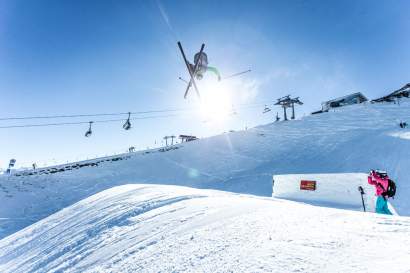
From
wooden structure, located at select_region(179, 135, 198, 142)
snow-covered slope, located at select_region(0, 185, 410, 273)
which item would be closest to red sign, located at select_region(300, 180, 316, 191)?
snow-covered slope, located at select_region(0, 185, 410, 273)

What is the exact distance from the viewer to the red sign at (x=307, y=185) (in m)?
12.0

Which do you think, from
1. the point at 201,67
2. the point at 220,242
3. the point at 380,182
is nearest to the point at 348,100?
the point at 201,67

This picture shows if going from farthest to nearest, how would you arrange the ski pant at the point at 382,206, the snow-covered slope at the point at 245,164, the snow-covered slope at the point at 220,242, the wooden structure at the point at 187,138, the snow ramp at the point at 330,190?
1. the wooden structure at the point at 187,138
2. the snow-covered slope at the point at 245,164
3. the snow ramp at the point at 330,190
4. the ski pant at the point at 382,206
5. the snow-covered slope at the point at 220,242

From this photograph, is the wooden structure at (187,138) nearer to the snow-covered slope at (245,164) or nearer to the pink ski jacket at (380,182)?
the snow-covered slope at (245,164)

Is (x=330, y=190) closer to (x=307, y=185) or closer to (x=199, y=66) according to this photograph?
(x=307, y=185)

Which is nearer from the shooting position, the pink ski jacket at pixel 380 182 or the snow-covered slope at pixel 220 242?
the snow-covered slope at pixel 220 242

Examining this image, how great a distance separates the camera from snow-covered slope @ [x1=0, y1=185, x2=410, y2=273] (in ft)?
10.2

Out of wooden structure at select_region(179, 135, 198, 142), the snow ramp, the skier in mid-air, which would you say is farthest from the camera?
wooden structure at select_region(179, 135, 198, 142)

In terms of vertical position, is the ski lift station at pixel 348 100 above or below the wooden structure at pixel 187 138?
above

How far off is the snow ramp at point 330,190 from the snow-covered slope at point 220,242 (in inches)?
237

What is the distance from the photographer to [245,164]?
27.5 meters

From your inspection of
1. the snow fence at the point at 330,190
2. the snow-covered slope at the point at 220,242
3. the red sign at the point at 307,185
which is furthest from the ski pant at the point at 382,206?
the snow-covered slope at the point at 220,242

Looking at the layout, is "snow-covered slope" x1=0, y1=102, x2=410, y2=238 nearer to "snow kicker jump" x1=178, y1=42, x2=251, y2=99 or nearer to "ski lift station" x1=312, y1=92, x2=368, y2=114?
"snow kicker jump" x1=178, y1=42, x2=251, y2=99

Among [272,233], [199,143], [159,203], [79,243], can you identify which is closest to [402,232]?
[272,233]
